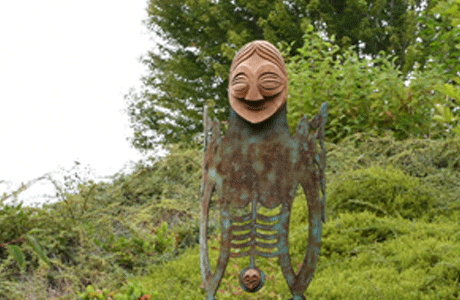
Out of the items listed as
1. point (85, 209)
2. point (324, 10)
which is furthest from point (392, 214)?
point (324, 10)

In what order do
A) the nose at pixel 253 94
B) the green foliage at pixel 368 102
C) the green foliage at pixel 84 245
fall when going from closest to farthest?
1. the nose at pixel 253 94
2. the green foliage at pixel 84 245
3. the green foliage at pixel 368 102

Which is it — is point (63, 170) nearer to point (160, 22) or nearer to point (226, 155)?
point (226, 155)

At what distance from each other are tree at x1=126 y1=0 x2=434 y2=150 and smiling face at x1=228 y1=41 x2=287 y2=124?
808 centimetres

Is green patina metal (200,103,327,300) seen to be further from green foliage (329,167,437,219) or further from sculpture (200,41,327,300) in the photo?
green foliage (329,167,437,219)

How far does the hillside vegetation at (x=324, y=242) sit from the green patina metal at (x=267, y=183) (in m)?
1.05

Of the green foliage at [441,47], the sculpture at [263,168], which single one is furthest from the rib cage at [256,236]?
the green foliage at [441,47]

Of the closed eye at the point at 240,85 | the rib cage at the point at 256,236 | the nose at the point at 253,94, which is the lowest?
the rib cage at the point at 256,236

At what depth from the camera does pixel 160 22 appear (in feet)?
46.0

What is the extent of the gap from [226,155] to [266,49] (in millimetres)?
649

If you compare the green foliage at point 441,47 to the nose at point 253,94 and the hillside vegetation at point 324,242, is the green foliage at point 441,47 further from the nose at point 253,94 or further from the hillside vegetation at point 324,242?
the nose at point 253,94

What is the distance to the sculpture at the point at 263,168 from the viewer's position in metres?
2.55

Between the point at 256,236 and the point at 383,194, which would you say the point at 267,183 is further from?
the point at 383,194

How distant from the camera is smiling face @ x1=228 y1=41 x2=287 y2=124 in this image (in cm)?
254

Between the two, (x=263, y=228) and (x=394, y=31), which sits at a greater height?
(x=394, y=31)
